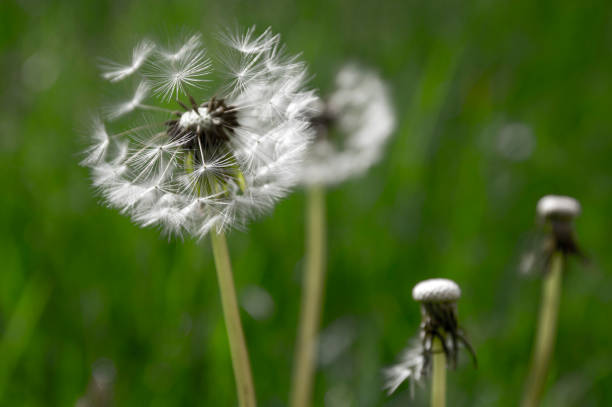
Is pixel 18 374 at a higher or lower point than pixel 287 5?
lower

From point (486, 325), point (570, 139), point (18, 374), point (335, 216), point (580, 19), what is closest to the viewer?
point (18, 374)

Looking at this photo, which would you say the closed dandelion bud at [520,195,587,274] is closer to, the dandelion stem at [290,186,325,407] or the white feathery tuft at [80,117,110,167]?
the dandelion stem at [290,186,325,407]

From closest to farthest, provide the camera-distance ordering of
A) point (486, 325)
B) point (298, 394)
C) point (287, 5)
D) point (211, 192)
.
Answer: point (211, 192) < point (298, 394) < point (486, 325) < point (287, 5)

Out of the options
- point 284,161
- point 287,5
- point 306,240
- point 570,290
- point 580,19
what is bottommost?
point 284,161

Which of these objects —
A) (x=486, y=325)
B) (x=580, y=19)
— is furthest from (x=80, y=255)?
(x=580, y=19)

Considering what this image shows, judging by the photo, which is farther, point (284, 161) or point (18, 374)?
point (18, 374)

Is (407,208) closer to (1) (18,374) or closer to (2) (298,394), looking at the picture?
(2) (298,394)

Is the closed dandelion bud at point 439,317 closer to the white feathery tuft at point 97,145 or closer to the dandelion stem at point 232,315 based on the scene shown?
the dandelion stem at point 232,315
